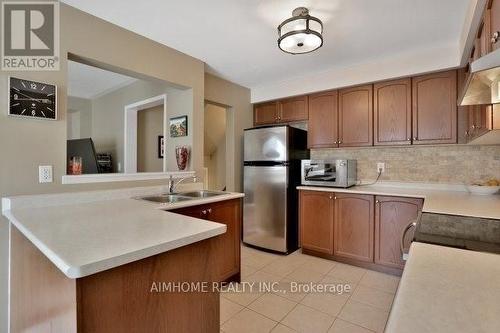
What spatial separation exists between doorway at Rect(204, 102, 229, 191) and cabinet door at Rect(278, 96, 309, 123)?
3.91 ft

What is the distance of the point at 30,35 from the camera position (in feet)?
5.44

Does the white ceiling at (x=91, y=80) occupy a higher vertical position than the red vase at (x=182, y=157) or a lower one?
higher

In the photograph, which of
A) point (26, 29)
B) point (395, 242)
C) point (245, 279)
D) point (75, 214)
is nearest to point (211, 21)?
point (26, 29)

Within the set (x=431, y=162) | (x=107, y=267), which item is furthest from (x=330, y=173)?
(x=107, y=267)

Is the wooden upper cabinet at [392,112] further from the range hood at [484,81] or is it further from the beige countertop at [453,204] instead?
the range hood at [484,81]

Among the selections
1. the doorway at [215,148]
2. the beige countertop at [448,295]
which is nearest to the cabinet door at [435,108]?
the beige countertop at [448,295]

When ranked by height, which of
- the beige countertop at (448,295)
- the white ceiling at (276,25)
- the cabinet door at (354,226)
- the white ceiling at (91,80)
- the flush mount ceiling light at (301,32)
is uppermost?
the white ceiling at (91,80)

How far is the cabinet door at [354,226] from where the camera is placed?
8.58ft

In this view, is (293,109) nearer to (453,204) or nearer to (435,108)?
(435,108)

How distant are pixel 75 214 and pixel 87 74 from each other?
278 centimetres

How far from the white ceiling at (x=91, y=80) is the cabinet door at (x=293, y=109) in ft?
7.16

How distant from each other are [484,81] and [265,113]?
298cm

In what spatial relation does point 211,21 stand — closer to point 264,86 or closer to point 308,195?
point 264,86

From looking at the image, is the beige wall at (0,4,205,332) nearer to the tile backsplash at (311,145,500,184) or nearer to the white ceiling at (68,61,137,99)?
the white ceiling at (68,61,137,99)
